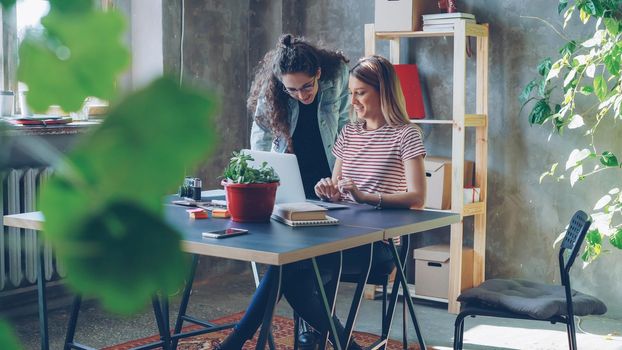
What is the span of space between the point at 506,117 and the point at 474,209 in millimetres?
557

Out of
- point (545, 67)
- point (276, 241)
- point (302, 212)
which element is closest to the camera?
point (276, 241)

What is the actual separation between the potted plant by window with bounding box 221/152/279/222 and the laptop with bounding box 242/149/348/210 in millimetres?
82

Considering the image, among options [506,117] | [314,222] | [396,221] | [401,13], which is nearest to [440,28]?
[401,13]

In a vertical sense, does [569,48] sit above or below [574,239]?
above

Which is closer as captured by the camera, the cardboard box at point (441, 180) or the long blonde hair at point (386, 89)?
the long blonde hair at point (386, 89)

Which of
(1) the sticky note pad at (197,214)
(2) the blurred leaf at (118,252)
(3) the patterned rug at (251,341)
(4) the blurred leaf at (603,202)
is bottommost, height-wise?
(3) the patterned rug at (251,341)

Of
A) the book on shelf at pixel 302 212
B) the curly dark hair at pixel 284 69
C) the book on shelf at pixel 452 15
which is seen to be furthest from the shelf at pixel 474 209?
the book on shelf at pixel 302 212

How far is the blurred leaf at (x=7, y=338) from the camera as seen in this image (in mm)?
165

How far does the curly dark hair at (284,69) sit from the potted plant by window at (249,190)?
739mm

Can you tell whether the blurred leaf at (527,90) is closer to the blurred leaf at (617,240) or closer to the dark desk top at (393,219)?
the blurred leaf at (617,240)

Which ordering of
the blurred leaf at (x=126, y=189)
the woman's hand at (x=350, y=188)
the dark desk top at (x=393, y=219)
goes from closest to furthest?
the blurred leaf at (x=126, y=189) < the dark desk top at (x=393, y=219) < the woman's hand at (x=350, y=188)

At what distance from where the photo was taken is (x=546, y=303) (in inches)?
111

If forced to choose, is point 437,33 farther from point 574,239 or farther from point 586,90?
point 574,239

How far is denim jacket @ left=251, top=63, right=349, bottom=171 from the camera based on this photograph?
352 centimetres
